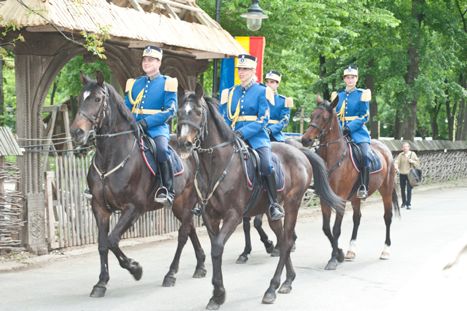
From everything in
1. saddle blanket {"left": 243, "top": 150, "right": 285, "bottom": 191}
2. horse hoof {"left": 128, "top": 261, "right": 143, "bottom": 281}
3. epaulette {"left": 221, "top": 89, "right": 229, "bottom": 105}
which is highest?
epaulette {"left": 221, "top": 89, "right": 229, "bottom": 105}

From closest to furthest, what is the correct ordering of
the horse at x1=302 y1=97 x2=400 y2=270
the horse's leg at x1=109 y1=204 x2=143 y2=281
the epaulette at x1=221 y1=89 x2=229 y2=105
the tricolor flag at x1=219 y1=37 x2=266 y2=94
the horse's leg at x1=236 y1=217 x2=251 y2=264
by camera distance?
the horse's leg at x1=109 y1=204 x2=143 y2=281, the epaulette at x1=221 y1=89 x2=229 y2=105, the horse at x1=302 y1=97 x2=400 y2=270, the horse's leg at x1=236 y1=217 x2=251 y2=264, the tricolor flag at x1=219 y1=37 x2=266 y2=94

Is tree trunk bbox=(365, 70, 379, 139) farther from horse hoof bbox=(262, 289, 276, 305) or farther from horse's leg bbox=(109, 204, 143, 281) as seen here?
horse hoof bbox=(262, 289, 276, 305)

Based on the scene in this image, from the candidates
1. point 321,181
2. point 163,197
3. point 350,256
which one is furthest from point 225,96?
point 350,256

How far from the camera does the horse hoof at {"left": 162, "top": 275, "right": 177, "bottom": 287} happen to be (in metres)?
10.3

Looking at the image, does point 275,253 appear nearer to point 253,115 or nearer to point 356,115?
point 356,115

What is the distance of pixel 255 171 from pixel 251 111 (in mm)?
829

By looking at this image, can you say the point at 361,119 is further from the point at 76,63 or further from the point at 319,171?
the point at 76,63

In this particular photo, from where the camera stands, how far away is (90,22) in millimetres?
11930

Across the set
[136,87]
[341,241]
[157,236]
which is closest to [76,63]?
[157,236]

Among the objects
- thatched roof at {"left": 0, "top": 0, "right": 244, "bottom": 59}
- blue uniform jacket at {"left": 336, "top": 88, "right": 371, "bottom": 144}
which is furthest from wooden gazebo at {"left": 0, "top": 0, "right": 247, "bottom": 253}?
blue uniform jacket at {"left": 336, "top": 88, "right": 371, "bottom": 144}

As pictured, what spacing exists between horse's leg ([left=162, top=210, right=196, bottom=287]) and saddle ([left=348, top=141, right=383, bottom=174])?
343 cm

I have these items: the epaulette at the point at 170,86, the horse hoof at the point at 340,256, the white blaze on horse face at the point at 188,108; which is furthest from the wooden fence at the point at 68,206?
the white blaze on horse face at the point at 188,108

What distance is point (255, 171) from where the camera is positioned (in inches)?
378

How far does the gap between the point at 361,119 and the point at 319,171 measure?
268cm
